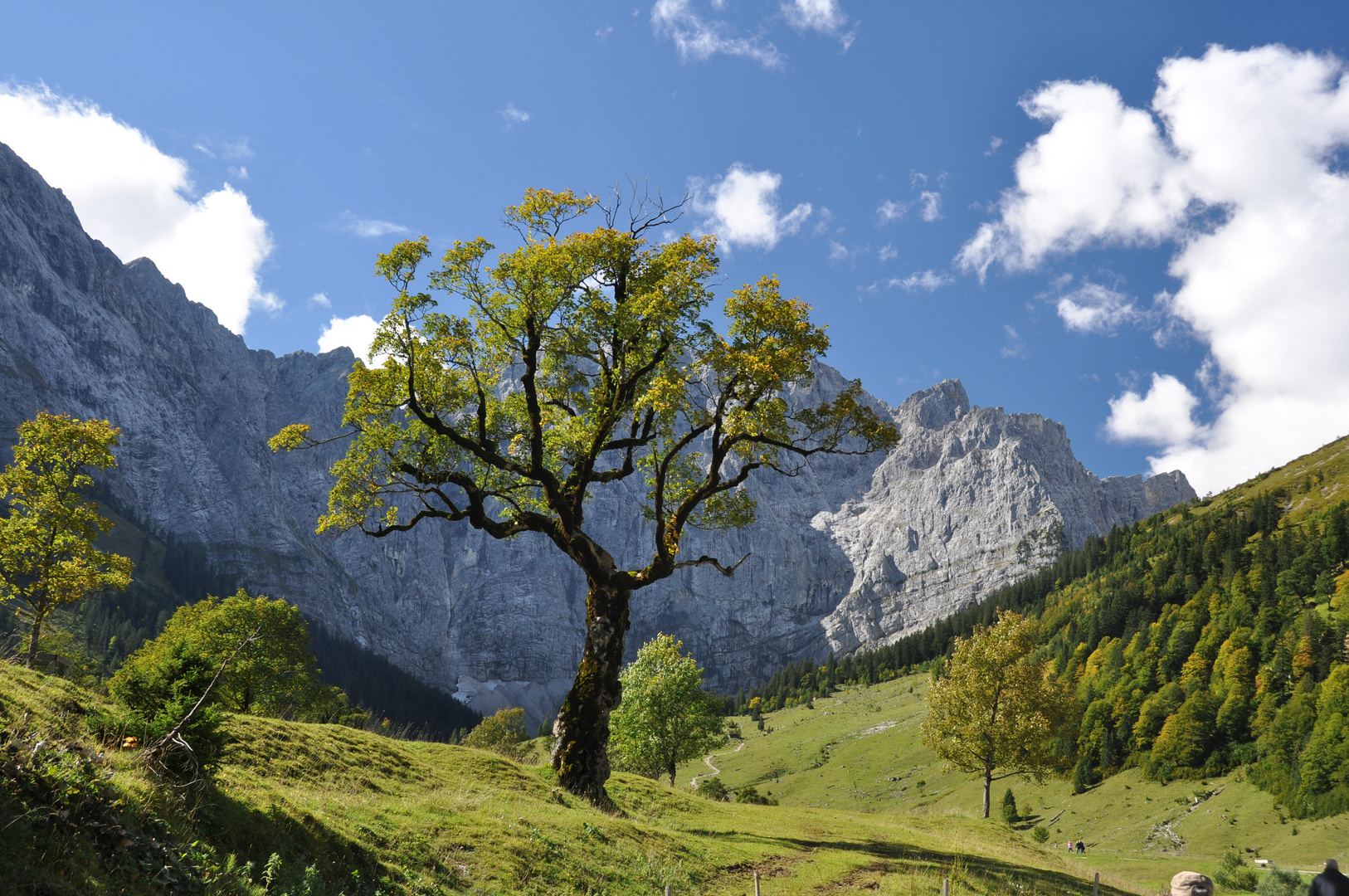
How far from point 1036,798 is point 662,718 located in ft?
245

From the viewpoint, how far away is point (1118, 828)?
8119 centimetres

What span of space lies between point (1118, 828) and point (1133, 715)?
38835 mm

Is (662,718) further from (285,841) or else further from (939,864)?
(285,841)

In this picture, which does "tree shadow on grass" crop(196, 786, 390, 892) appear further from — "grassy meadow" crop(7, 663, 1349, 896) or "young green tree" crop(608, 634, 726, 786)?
"young green tree" crop(608, 634, 726, 786)

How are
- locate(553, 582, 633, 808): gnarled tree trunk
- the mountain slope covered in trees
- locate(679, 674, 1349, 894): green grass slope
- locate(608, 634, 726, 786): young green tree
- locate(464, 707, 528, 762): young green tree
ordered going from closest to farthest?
1. locate(553, 582, 633, 808): gnarled tree trunk
2. locate(608, 634, 726, 786): young green tree
3. locate(679, 674, 1349, 894): green grass slope
4. the mountain slope covered in trees
5. locate(464, 707, 528, 762): young green tree

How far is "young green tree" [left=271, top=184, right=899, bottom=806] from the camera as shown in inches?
794

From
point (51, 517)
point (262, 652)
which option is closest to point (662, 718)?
point (262, 652)

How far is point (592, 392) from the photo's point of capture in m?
23.1

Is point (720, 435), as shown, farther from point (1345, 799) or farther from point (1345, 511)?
point (1345, 511)

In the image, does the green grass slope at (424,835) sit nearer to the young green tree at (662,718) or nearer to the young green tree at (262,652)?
the young green tree at (662,718)

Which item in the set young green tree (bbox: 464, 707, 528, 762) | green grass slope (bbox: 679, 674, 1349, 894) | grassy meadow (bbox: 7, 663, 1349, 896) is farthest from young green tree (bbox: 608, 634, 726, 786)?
young green tree (bbox: 464, 707, 528, 762)

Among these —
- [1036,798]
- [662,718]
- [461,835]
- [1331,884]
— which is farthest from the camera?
[1036,798]

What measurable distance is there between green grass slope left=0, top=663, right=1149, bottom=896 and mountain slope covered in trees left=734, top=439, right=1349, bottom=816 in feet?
268

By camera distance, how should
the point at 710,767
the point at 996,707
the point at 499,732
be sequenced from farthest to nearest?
the point at 710,767
the point at 499,732
the point at 996,707
